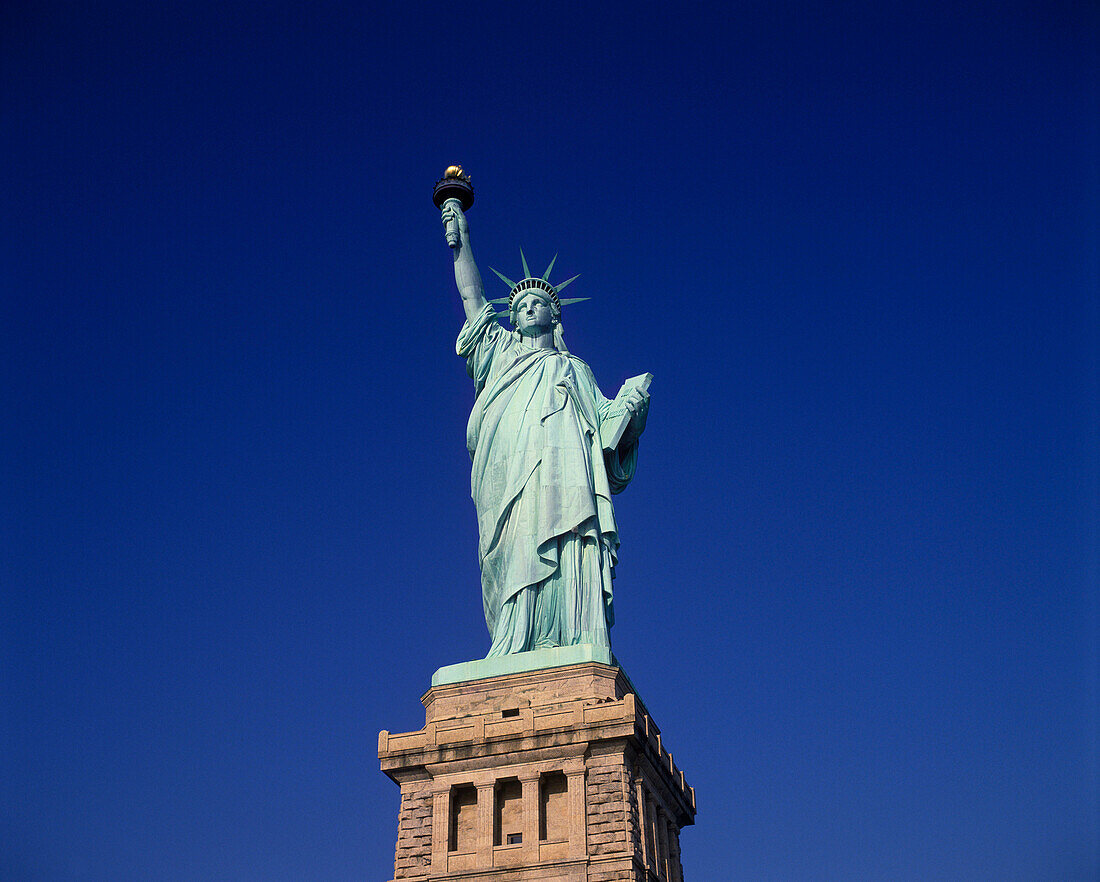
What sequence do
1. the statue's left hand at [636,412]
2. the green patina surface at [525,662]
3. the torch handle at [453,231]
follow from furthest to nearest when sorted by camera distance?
the torch handle at [453,231], the statue's left hand at [636,412], the green patina surface at [525,662]

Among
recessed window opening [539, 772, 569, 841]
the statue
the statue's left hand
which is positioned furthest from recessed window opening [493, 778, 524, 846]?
the statue's left hand

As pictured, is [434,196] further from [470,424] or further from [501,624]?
[501,624]

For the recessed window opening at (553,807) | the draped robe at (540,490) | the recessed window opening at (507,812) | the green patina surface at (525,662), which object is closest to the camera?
the recessed window opening at (553,807)

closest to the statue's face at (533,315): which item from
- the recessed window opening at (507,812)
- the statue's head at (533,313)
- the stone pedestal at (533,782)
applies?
the statue's head at (533,313)

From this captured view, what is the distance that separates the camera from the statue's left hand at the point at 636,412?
25.0m

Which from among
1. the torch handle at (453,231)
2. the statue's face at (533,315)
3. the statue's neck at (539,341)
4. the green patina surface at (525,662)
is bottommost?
the green patina surface at (525,662)

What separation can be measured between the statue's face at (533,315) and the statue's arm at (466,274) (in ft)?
2.98

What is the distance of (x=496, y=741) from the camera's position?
19.8m

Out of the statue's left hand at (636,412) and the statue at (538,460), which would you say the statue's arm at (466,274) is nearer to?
the statue at (538,460)

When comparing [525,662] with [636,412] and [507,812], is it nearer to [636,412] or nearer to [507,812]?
[507,812]

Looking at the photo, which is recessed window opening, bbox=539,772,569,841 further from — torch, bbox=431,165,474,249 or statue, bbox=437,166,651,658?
torch, bbox=431,165,474,249

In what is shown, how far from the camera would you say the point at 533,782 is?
19.3 metres

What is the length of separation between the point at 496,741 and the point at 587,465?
6357mm

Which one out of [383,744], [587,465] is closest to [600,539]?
[587,465]
